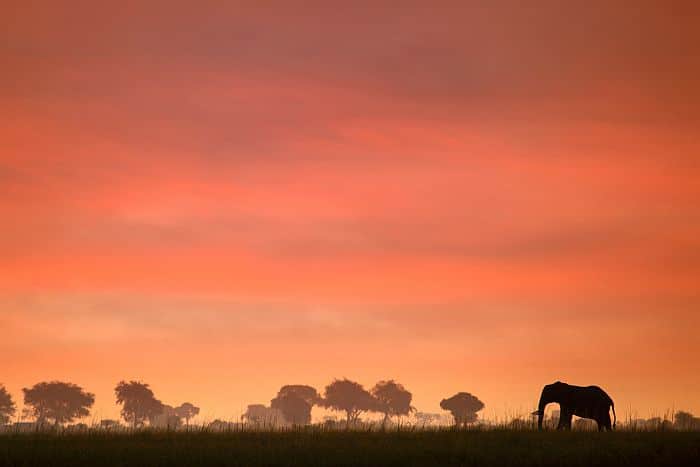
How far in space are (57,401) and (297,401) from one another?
4770 cm

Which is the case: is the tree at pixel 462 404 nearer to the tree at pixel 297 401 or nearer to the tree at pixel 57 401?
the tree at pixel 297 401

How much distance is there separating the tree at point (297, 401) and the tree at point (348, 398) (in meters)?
5.08

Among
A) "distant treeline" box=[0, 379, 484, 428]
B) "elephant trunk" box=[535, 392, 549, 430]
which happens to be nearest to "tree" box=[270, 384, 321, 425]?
"distant treeline" box=[0, 379, 484, 428]

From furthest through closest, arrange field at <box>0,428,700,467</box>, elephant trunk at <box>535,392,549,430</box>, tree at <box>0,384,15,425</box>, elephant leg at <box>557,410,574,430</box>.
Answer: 1. tree at <box>0,384,15,425</box>
2. elephant leg at <box>557,410,574,430</box>
3. elephant trunk at <box>535,392,549,430</box>
4. field at <box>0,428,700,467</box>

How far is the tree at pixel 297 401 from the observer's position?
174000 millimetres

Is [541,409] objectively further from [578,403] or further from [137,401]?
[137,401]

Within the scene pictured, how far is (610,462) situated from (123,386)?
141 meters

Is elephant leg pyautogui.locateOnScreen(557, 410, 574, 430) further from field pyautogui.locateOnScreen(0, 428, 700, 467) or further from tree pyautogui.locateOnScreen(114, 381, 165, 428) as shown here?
tree pyautogui.locateOnScreen(114, 381, 165, 428)

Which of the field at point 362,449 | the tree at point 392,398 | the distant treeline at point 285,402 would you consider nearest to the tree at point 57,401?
the distant treeline at point 285,402

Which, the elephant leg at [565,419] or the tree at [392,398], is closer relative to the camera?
the elephant leg at [565,419]

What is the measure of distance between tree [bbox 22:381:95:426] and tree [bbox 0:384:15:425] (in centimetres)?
277

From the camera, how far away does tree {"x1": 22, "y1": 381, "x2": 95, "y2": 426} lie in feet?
520

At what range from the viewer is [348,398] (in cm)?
17050

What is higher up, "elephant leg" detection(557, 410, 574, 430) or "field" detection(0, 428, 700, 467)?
"elephant leg" detection(557, 410, 574, 430)
